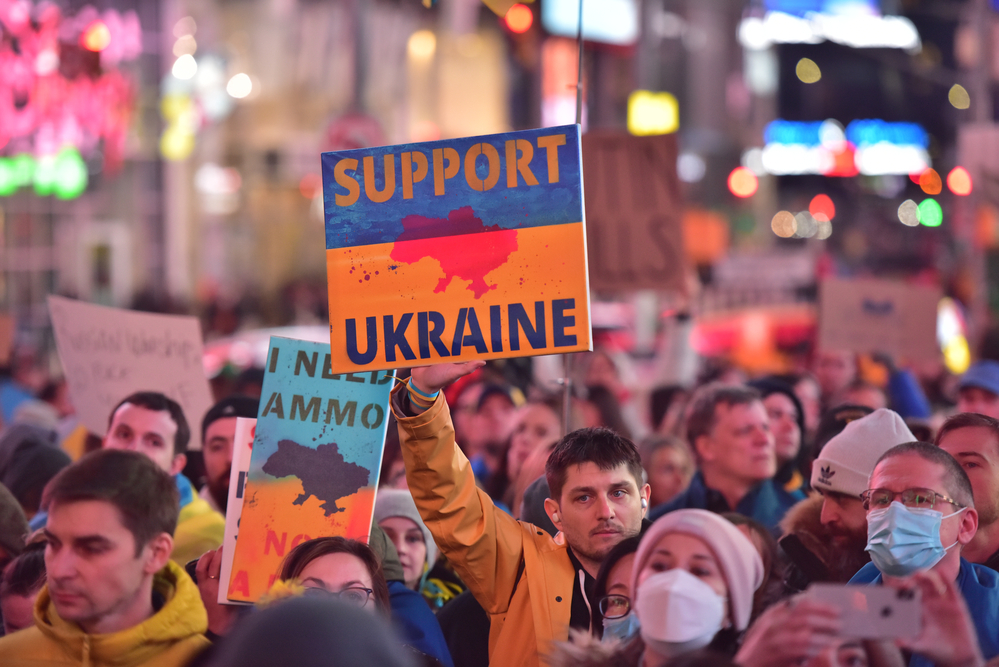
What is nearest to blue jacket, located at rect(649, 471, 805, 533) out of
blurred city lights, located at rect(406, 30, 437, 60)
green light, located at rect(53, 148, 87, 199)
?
green light, located at rect(53, 148, 87, 199)

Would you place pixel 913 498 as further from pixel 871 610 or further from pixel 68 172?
pixel 68 172

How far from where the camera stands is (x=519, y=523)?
4027 mm

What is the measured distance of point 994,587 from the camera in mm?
3457

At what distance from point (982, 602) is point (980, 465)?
2.84 feet

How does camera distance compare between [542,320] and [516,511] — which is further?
[516,511]

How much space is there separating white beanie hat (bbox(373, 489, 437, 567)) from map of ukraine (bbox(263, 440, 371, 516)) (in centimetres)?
63

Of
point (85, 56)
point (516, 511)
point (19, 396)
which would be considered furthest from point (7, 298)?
point (516, 511)

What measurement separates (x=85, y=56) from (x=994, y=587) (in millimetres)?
20315

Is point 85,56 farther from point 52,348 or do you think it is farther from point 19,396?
point 19,396

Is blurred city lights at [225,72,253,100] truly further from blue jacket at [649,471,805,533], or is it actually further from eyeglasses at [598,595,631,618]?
eyeglasses at [598,595,631,618]

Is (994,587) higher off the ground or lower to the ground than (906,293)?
lower

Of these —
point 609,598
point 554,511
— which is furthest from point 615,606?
point 554,511

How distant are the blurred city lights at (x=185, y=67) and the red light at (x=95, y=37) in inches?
220

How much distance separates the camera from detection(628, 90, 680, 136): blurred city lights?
25.7 m
